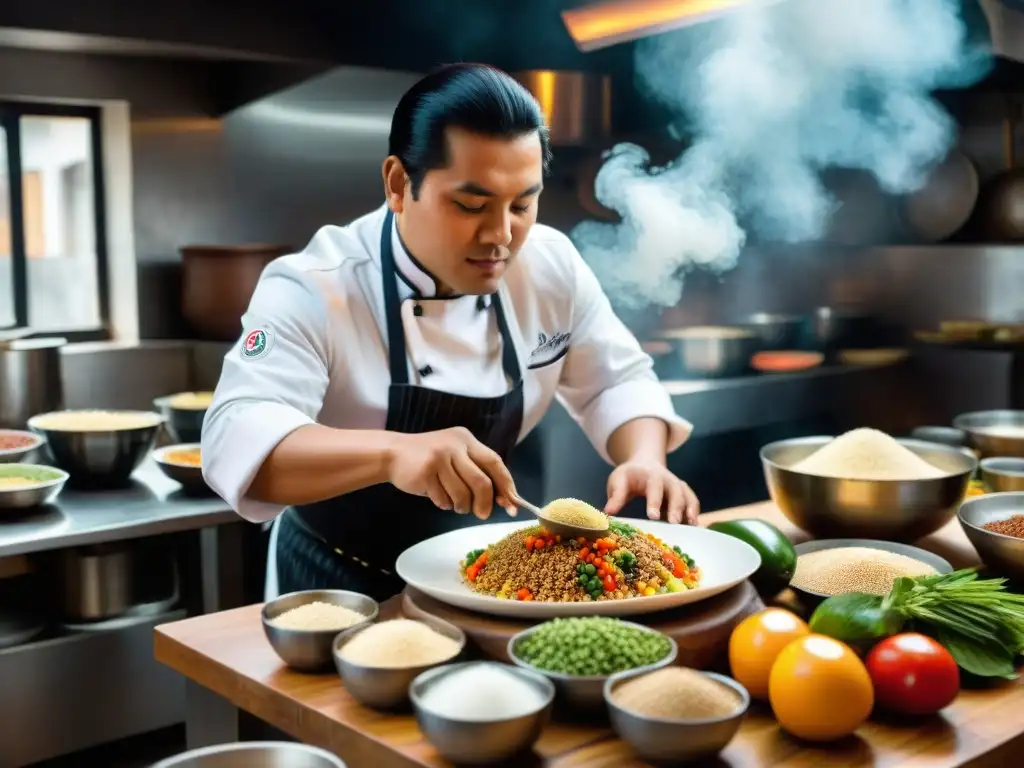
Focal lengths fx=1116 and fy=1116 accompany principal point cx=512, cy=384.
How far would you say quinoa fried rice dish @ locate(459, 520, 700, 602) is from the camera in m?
1.50

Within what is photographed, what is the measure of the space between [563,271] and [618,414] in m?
0.32

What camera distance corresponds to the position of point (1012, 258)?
4.59 m

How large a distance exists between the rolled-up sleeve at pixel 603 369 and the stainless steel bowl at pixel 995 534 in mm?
608

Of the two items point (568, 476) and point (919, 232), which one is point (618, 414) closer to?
point (568, 476)

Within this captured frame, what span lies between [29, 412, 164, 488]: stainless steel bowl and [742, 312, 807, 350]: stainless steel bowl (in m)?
2.95

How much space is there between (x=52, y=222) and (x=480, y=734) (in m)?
3.49

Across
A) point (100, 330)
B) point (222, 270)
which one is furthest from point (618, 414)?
point (100, 330)

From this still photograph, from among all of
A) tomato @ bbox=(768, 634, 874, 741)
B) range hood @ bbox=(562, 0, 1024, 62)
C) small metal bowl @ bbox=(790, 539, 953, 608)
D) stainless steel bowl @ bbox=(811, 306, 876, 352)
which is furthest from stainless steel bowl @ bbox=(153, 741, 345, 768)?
stainless steel bowl @ bbox=(811, 306, 876, 352)

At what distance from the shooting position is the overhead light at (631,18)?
143 inches

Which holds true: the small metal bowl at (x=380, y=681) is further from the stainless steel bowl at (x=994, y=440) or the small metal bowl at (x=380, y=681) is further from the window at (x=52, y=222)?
the window at (x=52, y=222)

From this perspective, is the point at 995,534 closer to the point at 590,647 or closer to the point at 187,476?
the point at 590,647

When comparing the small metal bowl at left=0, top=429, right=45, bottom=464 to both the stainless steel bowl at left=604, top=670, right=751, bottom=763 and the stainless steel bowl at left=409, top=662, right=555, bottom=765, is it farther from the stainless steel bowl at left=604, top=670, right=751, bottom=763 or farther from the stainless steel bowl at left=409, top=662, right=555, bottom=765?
the stainless steel bowl at left=604, top=670, right=751, bottom=763

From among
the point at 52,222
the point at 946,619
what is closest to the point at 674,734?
the point at 946,619

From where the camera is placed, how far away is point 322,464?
5.74 feet
